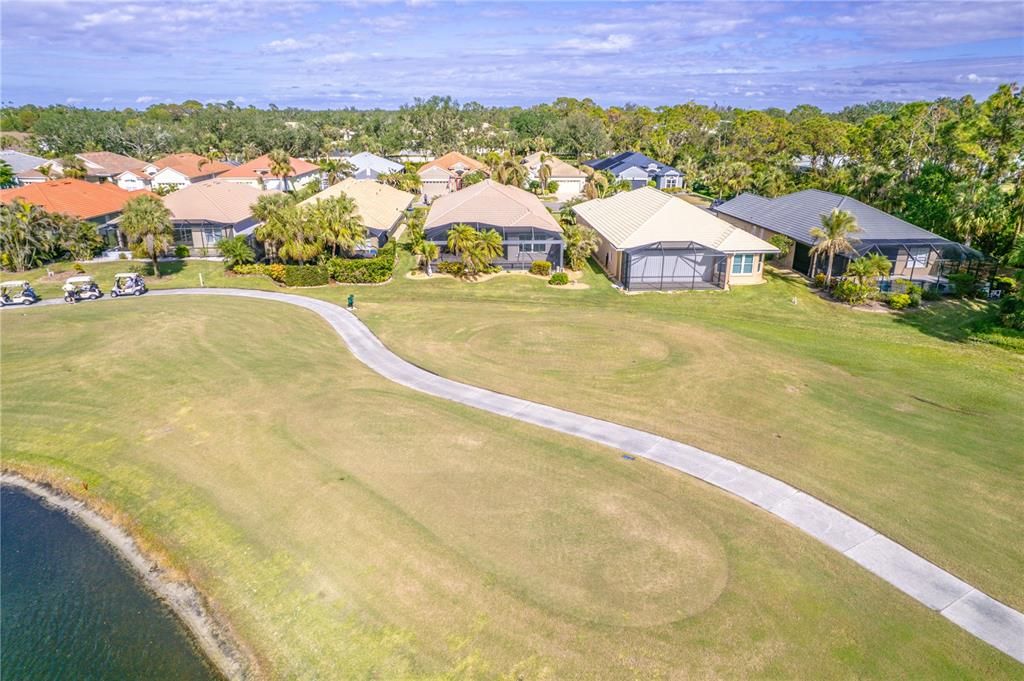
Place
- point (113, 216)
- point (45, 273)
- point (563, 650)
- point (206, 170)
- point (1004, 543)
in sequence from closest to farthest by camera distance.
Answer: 1. point (563, 650)
2. point (1004, 543)
3. point (45, 273)
4. point (113, 216)
5. point (206, 170)

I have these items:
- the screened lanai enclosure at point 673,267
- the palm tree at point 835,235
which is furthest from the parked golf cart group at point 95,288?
the palm tree at point 835,235

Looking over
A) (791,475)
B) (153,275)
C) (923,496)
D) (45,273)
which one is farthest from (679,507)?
(45,273)

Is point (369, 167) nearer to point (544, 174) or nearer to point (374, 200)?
point (544, 174)

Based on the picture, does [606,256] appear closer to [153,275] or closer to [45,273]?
[153,275]

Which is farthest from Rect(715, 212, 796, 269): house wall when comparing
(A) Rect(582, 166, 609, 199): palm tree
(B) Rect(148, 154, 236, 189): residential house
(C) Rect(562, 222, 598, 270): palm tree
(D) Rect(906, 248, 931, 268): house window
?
(B) Rect(148, 154, 236, 189): residential house

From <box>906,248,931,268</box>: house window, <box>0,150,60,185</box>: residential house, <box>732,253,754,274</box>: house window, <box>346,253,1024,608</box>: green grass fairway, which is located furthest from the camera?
<box>0,150,60,185</box>: residential house

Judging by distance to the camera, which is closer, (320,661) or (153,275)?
(320,661)

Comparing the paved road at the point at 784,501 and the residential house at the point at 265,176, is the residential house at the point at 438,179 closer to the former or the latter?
the residential house at the point at 265,176

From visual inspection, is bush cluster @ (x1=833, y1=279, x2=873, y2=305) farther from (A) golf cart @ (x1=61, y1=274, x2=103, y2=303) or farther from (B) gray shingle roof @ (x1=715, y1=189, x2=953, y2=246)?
(A) golf cart @ (x1=61, y1=274, x2=103, y2=303)
